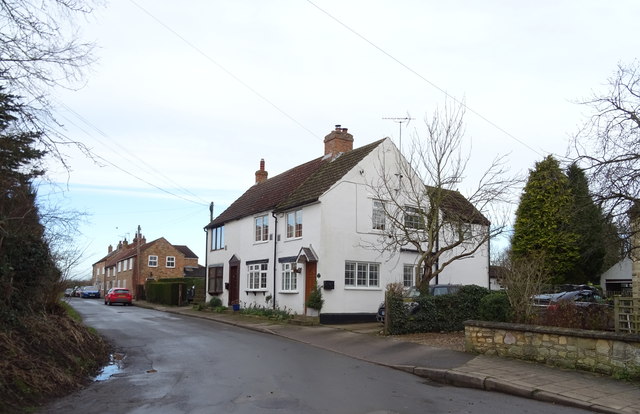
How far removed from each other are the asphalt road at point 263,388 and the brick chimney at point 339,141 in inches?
574

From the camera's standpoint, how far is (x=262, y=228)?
88.3 feet

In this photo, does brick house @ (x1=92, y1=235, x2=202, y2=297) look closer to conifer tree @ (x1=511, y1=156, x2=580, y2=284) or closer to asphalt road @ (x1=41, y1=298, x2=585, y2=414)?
conifer tree @ (x1=511, y1=156, x2=580, y2=284)

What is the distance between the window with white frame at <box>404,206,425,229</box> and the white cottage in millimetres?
2120

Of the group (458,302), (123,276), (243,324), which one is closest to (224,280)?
(243,324)

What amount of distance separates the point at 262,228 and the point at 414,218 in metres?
9.08

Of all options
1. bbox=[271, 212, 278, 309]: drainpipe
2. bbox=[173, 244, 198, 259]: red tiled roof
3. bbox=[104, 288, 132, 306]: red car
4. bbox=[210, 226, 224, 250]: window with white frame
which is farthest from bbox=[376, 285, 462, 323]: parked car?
bbox=[173, 244, 198, 259]: red tiled roof

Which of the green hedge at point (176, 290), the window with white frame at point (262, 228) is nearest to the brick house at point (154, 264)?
the green hedge at point (176, 290)

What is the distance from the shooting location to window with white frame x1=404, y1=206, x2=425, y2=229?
18.7 m

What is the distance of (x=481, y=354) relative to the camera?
12781mm

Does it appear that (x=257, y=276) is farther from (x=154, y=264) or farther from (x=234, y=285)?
(x=154, y=264)

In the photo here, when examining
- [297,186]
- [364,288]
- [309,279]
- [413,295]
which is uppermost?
[297,186]

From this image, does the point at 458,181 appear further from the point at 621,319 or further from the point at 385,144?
the point at 621,319

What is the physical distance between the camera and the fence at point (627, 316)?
1130cm

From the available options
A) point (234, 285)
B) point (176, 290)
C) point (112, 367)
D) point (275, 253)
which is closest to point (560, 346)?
point (112, 367)
